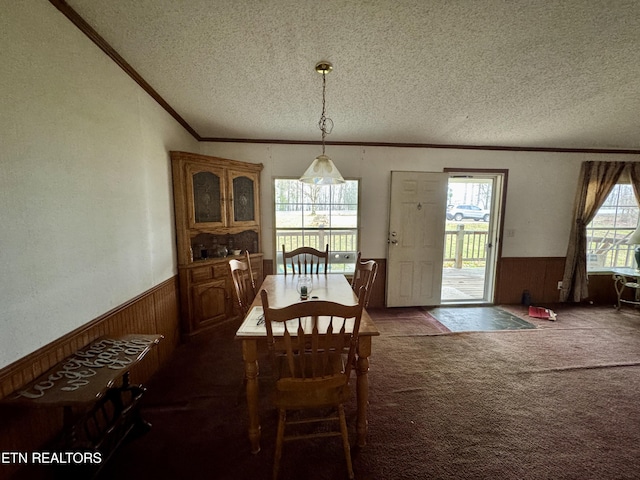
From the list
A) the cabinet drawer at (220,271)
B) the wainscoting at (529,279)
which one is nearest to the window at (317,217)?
the cabinet drawer at (220,271)

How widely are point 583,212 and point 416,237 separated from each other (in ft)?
8.18

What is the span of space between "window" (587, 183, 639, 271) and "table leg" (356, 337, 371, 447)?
15.3ft

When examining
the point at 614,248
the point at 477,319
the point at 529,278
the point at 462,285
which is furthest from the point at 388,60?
the point at 614,248

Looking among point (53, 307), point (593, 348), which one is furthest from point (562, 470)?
point (53, 307)

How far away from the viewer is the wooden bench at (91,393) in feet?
3.45

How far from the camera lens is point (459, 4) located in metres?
1.37

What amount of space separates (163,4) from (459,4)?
155cm

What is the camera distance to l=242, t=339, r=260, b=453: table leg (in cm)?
140

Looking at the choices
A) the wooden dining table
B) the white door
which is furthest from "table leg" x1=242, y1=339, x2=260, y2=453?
the white door

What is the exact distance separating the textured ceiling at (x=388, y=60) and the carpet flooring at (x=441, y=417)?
7.89ft

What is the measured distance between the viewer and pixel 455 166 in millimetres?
3695

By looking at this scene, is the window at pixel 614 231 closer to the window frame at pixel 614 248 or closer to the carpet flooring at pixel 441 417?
the window frame at pixel 614 248

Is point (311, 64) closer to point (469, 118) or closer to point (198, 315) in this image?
point (469, 118)

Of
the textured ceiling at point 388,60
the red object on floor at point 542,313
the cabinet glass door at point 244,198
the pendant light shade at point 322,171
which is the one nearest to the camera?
the textured ceiling at point 388,60
